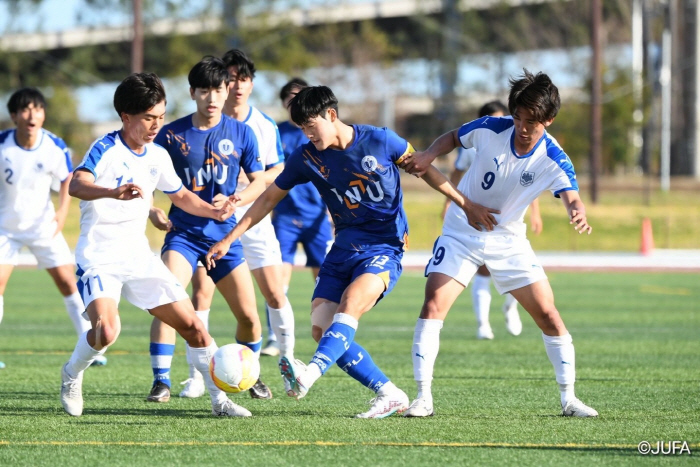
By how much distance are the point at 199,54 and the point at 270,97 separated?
3.79 metres

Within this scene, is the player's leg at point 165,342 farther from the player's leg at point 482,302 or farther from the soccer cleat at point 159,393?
the player's leg at point 482,302

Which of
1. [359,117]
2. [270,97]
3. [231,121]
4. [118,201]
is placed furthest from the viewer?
[359,117]

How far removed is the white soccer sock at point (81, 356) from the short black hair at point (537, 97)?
2916 millimetres

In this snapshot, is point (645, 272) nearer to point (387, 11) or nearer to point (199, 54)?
point (199, 54)

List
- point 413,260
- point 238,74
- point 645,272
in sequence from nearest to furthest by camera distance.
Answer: point 238,74, point 645,272, point 413,260

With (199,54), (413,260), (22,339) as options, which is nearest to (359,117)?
(199,54)

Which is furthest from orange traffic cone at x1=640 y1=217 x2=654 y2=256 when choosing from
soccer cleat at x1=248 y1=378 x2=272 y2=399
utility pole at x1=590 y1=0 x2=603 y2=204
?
soccer cleat at x1=248 y1=378 x2=272 y2=399

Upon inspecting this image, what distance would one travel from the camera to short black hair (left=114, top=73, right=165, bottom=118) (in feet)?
19.6

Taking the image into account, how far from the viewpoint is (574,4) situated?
46.1 meters

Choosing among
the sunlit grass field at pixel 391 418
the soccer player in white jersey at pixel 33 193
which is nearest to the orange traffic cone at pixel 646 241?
the sunlit grass field at pixel 391 418

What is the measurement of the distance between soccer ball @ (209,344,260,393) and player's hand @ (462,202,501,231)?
5.31ft

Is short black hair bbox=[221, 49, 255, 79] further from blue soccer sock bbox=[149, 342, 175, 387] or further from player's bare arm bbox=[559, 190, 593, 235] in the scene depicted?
player's bare arm bbox=[559, 190, 593, 235]

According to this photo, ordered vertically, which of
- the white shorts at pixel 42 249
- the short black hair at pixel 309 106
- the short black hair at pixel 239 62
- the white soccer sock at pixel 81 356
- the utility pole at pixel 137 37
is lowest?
the white soccer sock at pixel 81 356

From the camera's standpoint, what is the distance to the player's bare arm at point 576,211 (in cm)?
585
